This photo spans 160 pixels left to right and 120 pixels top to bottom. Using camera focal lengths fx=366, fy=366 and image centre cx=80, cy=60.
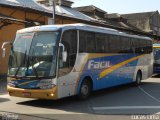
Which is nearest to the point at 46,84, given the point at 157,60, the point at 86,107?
the point at 86,107

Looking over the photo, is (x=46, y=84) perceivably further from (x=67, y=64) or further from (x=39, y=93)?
(x=67, y=64)

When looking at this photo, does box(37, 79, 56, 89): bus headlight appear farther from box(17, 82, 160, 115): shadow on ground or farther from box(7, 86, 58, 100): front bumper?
box(17, 82, 160, 115): shadow on ground

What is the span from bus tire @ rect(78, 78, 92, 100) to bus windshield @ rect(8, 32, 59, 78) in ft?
6.93

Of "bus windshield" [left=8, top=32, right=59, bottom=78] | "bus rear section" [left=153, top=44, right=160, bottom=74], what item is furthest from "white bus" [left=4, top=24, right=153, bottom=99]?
"bus rear section" [left=153, top=44, right=160, bottom=74]

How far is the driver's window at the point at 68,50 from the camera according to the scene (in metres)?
13.0

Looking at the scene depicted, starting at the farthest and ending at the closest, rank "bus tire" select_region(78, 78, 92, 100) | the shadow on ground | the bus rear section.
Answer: the bus rear section, "bus tire" select_region(78, 78, 92, 100), the shadow on ground

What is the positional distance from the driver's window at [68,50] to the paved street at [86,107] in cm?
135

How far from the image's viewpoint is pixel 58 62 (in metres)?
12.9

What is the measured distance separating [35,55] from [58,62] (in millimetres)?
896

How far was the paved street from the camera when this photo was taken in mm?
11258

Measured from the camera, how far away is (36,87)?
12.8 m

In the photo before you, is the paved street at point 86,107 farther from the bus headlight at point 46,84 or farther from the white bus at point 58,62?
the bus headlight at point 46,84

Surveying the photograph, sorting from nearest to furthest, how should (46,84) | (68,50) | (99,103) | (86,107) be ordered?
1. (46,84)
2. (86,107)
3. (68,50)
4. (99,103)

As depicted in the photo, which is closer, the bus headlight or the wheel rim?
the bus headlight
